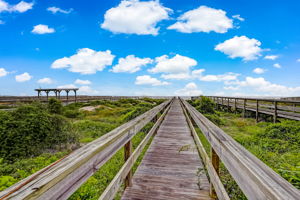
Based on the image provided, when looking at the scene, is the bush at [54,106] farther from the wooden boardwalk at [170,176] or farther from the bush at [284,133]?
the bush at [284,133]

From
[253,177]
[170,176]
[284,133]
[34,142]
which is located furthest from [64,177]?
[284,133]

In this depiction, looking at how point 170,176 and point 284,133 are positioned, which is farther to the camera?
point 284,133

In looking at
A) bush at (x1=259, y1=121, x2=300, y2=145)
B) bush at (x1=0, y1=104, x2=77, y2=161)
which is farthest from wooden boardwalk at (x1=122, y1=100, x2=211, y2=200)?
bush at (x1=259, y1=121, x2=300, y2=145)

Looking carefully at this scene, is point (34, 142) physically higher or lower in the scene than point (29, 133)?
lower

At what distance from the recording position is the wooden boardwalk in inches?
99.8

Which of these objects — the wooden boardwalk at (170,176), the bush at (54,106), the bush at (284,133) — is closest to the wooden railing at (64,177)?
the wooden boardwalk at (170,176)

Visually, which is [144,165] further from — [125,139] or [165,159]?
[125,139]

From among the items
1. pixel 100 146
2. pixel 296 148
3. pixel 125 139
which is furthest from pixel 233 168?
pixel 296 148

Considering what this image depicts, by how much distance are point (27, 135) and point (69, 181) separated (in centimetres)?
506

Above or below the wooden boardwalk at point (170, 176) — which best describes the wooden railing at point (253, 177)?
above

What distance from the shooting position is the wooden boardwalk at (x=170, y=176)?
254 centimetres

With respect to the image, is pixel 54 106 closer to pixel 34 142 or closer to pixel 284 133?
pixel 34 142

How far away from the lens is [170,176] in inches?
122

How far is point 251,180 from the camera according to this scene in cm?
105
